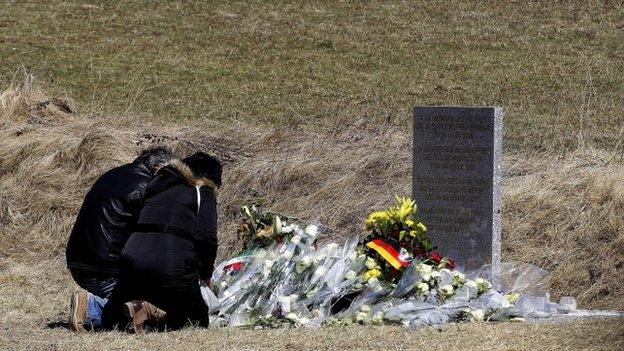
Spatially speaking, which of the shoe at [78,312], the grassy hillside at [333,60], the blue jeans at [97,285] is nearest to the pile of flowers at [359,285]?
the blue jeans at [97,285]

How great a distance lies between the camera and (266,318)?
8.30 metres

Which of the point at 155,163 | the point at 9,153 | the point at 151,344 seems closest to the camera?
the point at 151,344

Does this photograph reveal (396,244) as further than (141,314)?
Yes

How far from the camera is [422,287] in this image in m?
8.38

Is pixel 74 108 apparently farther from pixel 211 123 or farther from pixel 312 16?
pixel 312 16

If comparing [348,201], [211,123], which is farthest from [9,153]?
[348,201]

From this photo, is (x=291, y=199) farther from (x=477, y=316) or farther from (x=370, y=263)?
(x=477, y=316)

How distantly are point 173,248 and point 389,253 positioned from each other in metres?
1.59

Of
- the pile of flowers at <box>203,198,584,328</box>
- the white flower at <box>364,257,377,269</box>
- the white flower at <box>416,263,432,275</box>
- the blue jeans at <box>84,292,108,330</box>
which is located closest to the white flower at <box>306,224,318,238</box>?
the pile of flowers at <box>203,198,584,328</box>

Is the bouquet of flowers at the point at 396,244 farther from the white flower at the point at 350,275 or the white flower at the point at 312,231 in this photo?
the white flower at the point at 312,231

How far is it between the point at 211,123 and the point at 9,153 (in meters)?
2.40

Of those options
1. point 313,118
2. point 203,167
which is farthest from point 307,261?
point 313,118

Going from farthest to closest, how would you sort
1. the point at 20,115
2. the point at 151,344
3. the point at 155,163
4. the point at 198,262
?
the point at 20,115 < the point at 155,163 < the point at 198,262 < the point at 151,344

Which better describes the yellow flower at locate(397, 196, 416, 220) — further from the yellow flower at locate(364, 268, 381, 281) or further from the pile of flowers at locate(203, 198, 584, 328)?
the yellow flower at locate(364, 268, 381, 281)
